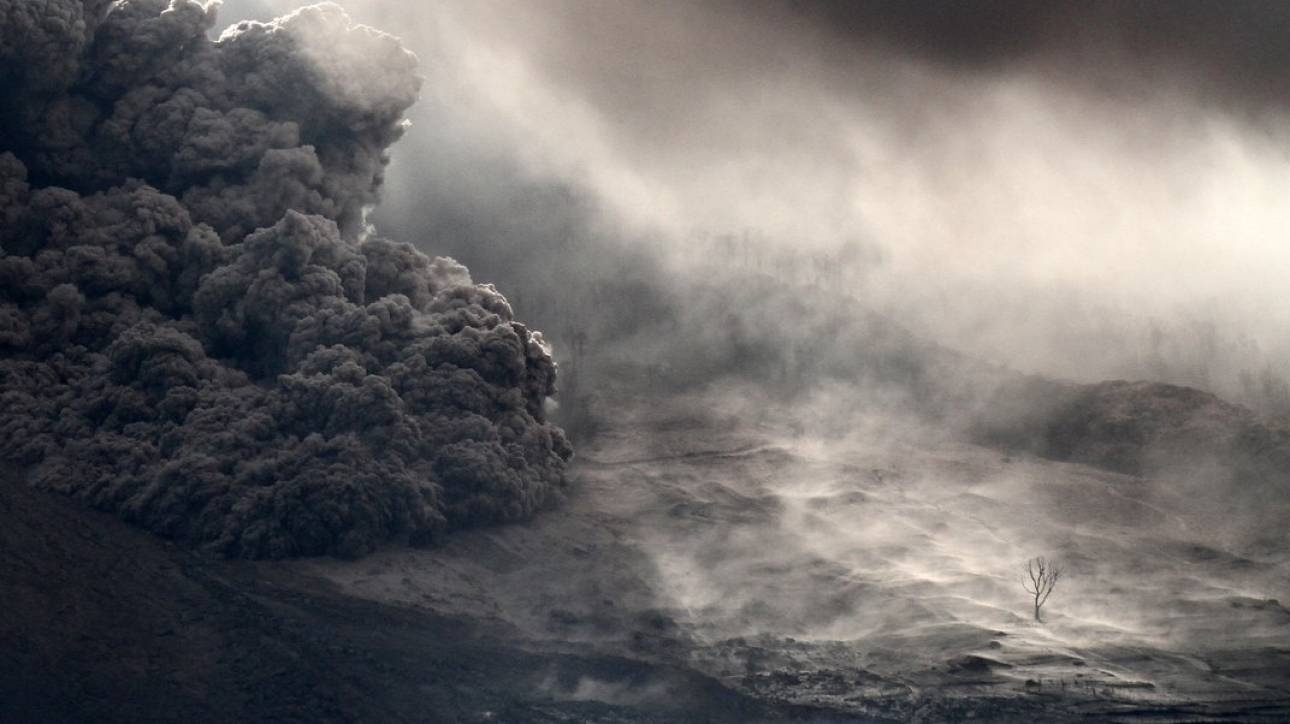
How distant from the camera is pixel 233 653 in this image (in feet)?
125

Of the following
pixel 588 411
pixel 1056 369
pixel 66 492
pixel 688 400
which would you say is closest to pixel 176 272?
pixel 66 492

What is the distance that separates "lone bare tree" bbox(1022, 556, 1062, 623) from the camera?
44.7 metres

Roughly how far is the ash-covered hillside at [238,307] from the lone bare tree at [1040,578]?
1927 cm

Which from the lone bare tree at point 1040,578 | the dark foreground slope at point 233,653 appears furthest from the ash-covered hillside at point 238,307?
the lone bare tree at point 1040,578

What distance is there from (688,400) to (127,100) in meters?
32.1

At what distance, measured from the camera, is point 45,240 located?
56.6 meters

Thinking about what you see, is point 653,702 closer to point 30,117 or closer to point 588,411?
point 588,411

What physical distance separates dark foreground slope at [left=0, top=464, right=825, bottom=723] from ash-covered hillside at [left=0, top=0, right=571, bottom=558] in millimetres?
3072

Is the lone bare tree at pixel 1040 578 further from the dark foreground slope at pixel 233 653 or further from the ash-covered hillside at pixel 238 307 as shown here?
the ash-covered hillside at pixel 238 307

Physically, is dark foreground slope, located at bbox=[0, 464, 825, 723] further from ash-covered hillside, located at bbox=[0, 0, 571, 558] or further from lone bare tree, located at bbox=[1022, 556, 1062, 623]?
lone bare tree, located at bbox=[1022, 556, 1062, 623]

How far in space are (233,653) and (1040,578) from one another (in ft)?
88.9

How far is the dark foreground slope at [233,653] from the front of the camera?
34625 millimetres

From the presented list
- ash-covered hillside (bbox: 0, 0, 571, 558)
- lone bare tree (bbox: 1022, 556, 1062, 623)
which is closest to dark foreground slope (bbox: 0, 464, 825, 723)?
ash-covered hillside (bbox: 0, 0, 571, 558)

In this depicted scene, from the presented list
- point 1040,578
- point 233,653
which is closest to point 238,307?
point 233,653
